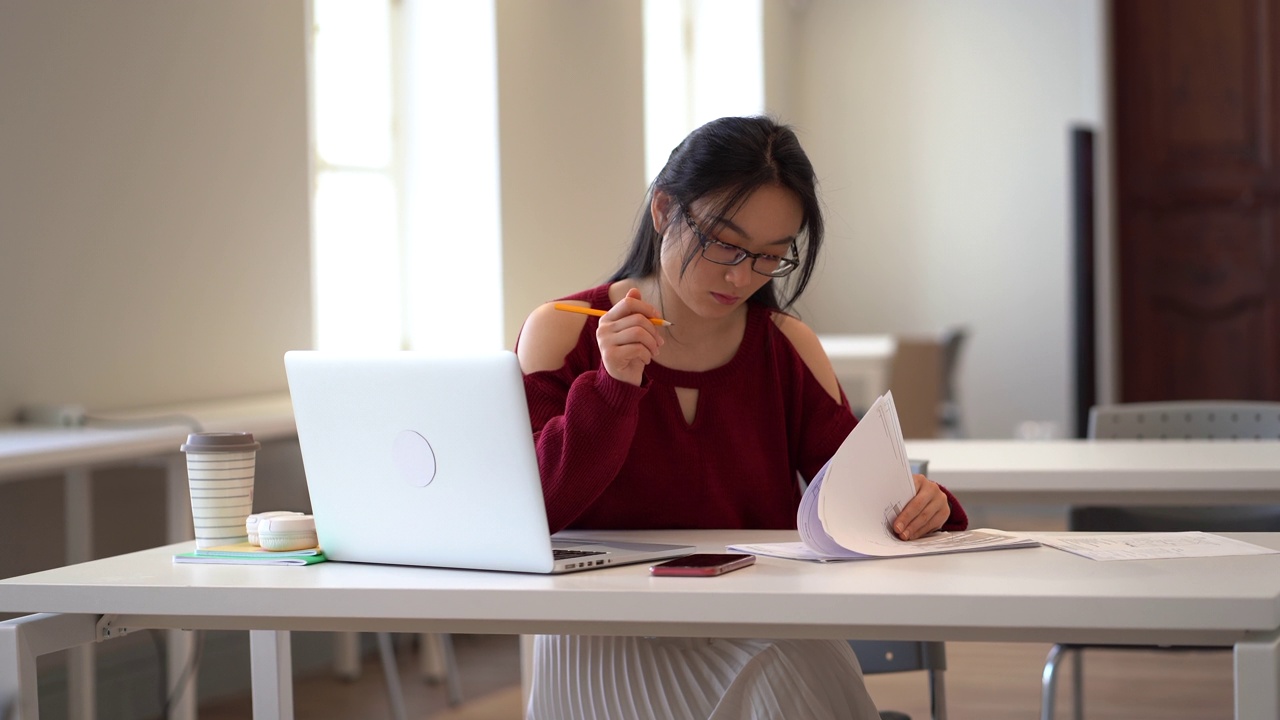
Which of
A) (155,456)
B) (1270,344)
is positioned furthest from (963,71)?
(155,456)

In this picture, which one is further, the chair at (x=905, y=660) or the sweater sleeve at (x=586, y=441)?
the chair at (x=905, y=660)

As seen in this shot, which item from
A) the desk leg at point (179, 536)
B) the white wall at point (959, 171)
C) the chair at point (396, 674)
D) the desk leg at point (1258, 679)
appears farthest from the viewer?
the white wall at point (959, 171)

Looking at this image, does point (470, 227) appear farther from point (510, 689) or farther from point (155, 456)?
point (155, 456)

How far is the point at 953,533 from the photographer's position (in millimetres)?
1493

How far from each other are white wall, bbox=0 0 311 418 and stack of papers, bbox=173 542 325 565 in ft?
4.59

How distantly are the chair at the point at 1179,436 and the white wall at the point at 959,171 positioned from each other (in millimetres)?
3924

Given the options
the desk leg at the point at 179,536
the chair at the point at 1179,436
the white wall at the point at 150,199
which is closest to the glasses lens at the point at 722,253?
the chair at the point at 1179,436

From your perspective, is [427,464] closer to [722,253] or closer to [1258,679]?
[722,253]

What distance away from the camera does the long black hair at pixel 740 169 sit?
1572 mm

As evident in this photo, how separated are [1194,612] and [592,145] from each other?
3799 millimetres

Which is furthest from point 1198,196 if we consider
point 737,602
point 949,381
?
point 737,602

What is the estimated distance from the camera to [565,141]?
449 cm

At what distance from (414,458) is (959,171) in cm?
587

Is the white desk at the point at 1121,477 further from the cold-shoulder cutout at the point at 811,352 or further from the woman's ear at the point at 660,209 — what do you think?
the woman's ear at the point at 660,209
